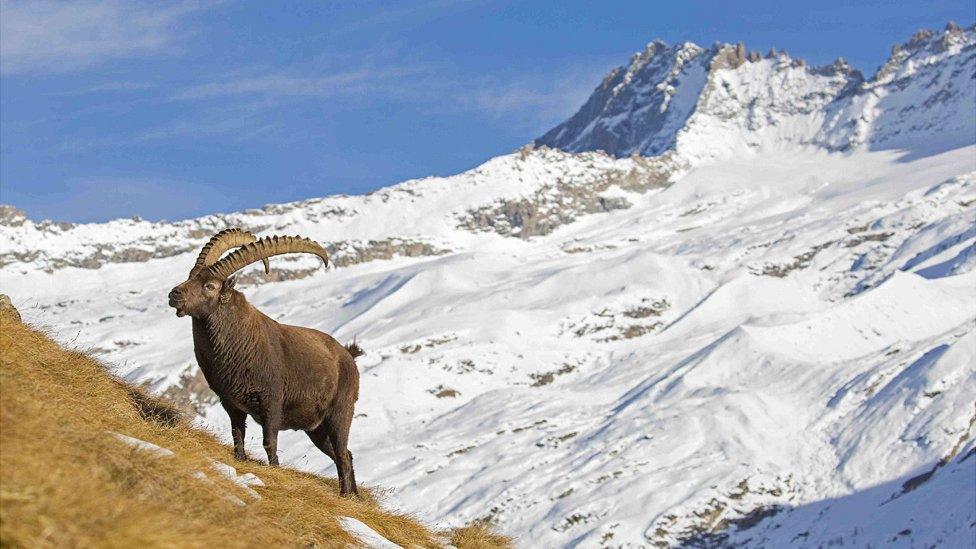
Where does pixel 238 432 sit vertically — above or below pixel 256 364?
below

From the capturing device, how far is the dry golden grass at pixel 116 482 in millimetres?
6500

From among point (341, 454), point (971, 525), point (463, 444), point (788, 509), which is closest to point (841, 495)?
point (788, 509)

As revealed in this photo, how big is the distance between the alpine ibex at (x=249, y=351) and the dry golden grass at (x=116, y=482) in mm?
677

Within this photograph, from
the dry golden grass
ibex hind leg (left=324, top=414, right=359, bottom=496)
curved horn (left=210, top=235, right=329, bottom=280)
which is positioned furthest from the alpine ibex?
the dry golden grass

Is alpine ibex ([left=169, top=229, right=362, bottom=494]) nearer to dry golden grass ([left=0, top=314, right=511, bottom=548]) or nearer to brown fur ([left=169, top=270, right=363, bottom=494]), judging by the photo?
brown fur ([left=169, top=270, right=363, bottom=494])

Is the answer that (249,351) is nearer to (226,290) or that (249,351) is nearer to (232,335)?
(232,335)

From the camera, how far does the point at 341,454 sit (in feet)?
51.9

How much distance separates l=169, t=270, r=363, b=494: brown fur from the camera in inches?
550

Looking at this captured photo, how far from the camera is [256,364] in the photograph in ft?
46.7

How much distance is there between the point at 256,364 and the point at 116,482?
19.1ft

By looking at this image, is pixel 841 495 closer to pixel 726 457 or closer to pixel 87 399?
pixel 726 457

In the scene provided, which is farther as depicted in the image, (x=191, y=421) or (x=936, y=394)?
(x=936, y=394)

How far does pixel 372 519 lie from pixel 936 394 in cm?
14505

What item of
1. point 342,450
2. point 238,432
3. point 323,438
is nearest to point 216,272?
point 238,432
